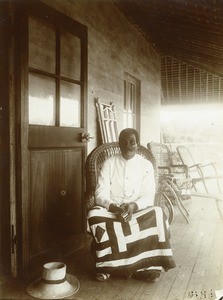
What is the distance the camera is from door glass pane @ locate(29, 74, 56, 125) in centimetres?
323

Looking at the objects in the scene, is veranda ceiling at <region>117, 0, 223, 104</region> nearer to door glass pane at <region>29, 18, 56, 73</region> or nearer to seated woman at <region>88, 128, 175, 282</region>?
door glass pane at <region>29, 18, 56, 73</region>

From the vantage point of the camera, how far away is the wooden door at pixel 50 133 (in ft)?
9.93

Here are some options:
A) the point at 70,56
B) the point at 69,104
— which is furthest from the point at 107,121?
the point at 70,56

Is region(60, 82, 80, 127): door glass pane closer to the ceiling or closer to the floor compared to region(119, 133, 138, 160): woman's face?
closer to the ceiling

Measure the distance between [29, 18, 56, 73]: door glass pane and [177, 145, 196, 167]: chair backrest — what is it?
4.16 m

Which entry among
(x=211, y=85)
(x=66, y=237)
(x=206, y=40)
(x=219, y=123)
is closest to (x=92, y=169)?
(x=66, y=237)

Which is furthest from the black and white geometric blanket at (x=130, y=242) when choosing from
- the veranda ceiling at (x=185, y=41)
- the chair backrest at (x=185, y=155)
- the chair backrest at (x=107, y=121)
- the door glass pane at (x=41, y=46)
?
the chair backrest at (x=185, y=155)

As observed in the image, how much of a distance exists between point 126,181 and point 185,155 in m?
4.25

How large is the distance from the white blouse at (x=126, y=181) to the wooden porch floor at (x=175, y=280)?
26.3 inches

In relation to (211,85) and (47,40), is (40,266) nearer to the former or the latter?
(47,40)

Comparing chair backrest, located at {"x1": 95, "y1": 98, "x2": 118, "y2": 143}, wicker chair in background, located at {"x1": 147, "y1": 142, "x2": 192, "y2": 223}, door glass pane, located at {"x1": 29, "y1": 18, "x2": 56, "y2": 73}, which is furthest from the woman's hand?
wicker chair in background, located at {"x1": 147, "y1": 142, "x2": 192, "y2": 223}

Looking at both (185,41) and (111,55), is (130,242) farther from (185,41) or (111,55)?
(185,41)

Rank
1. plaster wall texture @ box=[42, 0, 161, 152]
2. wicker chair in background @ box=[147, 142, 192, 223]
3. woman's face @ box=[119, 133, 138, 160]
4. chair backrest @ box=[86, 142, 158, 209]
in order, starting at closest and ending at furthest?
1. woman's face @ box=[119, 133, 138, 160]
2. chair backrest @ box=[86, 142, 158, 209]
3. plaster wall texture @ box=[42, 0, 161, 152]
4. wicker chair in background @ box=[147, 142, 192, 223]

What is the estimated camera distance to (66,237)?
369 centimetres
